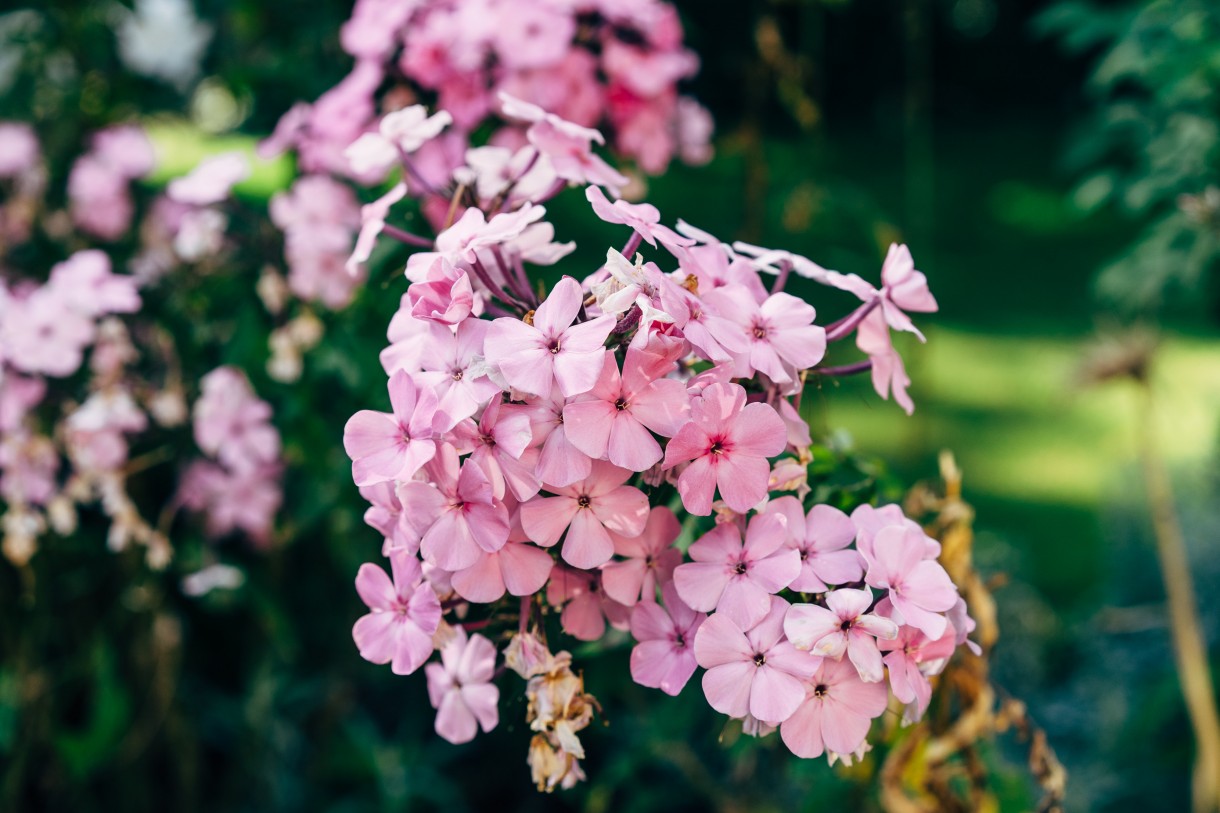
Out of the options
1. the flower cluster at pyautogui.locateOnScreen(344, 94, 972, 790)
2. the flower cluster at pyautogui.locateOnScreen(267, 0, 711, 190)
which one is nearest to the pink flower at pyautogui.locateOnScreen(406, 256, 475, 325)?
the flower cluster at pyautogui.locateOnScreen(344, 94, 972, 790)

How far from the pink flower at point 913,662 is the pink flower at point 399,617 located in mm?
276

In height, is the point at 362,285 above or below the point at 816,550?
below

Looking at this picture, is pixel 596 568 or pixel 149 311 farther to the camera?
pixel 149 311

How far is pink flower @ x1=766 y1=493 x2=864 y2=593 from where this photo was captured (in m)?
0.64

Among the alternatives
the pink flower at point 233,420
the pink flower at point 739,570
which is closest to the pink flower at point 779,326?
the pink flower at point 739,570

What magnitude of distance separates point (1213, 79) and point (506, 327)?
49.1 inches

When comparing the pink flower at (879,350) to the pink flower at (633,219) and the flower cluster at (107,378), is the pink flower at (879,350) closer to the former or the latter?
the pink flower at (633,219)

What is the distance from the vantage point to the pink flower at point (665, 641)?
65 centimetres

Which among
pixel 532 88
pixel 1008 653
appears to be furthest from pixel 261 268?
pixel 1008 653

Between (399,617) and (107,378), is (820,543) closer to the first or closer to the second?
(399,617)

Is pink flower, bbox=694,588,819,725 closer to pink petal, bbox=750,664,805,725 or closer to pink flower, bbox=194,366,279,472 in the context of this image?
pink petal, bbox=750,664,805,725

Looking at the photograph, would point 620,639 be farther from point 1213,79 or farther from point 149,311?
point 1213,79

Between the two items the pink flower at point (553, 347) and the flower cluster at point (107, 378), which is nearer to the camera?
the pink flower at point (553, 347)

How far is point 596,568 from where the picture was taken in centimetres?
68
